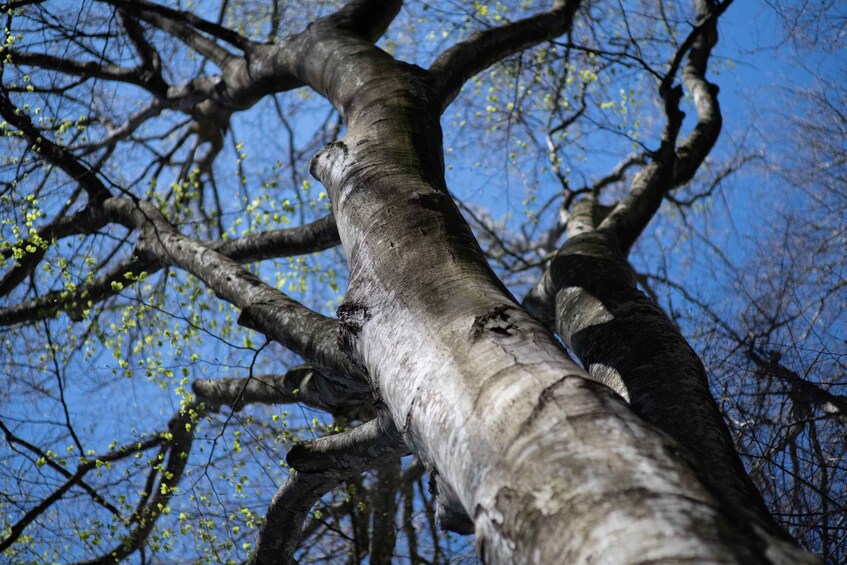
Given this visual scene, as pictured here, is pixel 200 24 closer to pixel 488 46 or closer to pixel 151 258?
pixel 151 258

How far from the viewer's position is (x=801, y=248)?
4309 mm

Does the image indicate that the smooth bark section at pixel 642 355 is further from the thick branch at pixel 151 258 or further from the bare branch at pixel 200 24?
the bare branch at pixel 200 24

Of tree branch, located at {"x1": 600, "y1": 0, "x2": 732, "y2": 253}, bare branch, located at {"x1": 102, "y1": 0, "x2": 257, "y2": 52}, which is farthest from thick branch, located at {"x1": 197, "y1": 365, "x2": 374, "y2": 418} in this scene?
bare branch, located at {"x1": 102, "y1": 0, "x2": 257, "y2": 52}

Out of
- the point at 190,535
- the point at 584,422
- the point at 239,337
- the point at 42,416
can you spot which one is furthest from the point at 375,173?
the point at 239,337

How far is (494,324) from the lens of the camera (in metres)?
1.55

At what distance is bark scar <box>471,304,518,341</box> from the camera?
1.53m

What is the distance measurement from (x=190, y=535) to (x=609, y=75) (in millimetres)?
5479

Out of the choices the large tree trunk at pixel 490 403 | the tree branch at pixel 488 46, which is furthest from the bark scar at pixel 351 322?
the tree branch at pixel 488 46

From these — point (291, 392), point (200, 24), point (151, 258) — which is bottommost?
point (291, 392)

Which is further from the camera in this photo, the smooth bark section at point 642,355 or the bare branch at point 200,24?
the bare branch at point 200,24

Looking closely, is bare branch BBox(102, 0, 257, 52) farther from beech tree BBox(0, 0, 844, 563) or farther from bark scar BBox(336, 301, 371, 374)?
bark scar BBox(336, 301, 371, 374)

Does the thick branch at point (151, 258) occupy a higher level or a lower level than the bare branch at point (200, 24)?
lower

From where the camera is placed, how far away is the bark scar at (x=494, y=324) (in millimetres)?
1528

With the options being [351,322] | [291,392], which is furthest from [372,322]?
[291,392]
